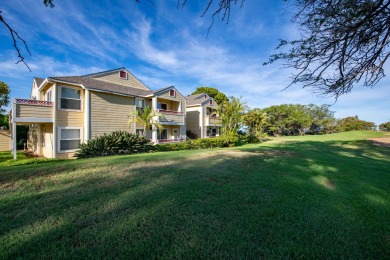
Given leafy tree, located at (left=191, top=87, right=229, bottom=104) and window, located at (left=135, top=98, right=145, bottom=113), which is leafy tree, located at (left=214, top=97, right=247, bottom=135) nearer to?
window, located at (left=135, top=98, right=145, bottom=113)

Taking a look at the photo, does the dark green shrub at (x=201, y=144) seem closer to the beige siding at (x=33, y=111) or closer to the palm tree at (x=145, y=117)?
the palm tree at (x=145, y=117)

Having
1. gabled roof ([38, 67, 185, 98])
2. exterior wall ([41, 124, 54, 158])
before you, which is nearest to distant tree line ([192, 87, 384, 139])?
gabled roof ([38, 67, 185, 98])

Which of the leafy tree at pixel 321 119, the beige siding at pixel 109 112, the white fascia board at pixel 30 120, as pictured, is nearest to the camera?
the white fascia board at pixel 30 120

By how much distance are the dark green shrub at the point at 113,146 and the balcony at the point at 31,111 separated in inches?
126

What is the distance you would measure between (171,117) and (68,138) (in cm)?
908

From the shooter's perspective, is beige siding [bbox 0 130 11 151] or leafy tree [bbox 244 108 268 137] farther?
leafy tree [bbox 244 108 268 137]

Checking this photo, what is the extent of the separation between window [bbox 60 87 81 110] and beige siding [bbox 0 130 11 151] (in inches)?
470

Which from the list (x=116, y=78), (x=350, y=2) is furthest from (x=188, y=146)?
(x=350, y=2)

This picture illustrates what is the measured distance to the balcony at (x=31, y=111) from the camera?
35.6 feet

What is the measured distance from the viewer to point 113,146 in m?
11.5

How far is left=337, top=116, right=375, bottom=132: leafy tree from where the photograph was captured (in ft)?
174

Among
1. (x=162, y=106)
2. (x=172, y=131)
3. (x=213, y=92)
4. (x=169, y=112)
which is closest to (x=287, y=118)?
(x=213, y=92)

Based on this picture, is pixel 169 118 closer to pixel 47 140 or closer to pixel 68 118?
pixel 68 118

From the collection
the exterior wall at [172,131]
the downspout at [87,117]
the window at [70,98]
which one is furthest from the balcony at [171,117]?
the window at [70,98]
